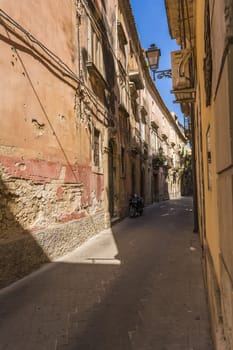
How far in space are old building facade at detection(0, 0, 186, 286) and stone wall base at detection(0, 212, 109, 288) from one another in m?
0.02

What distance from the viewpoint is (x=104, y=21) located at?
1074 centimetres

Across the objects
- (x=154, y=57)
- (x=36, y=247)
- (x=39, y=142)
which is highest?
(x=154, y=57)

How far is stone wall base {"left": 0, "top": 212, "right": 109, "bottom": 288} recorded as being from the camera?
468cm

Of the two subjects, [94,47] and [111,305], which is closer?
[111,305]

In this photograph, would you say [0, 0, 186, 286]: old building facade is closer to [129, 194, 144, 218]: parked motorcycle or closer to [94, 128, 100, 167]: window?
[94, 128, 100, 167]: window

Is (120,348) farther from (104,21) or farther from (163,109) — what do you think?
(163,109)

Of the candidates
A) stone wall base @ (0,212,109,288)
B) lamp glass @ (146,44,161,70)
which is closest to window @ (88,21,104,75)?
lamp glass @ (146,44,161,70)

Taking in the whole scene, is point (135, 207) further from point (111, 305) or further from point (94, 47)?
point (111, 305)

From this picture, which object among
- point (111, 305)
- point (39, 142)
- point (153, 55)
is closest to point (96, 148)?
point (153, 55)

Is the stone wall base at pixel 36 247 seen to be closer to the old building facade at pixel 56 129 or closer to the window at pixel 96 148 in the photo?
the old building facade at pixel 56 129

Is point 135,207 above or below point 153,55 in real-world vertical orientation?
below

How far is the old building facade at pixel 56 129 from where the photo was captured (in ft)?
16.4

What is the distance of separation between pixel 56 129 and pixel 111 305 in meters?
3.99

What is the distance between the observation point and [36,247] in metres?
5.53
